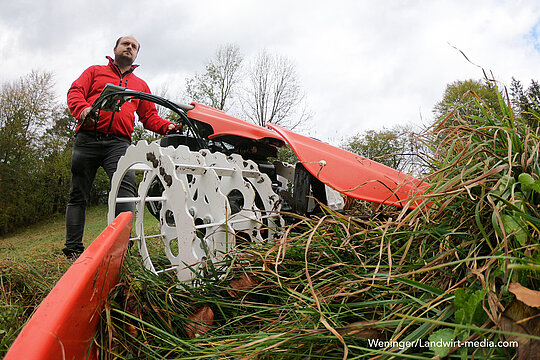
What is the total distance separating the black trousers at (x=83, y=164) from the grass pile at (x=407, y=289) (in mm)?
1918

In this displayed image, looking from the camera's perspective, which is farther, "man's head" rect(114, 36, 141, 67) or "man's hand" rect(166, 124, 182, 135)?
"man's head" rect(114, 36, 141, 67)

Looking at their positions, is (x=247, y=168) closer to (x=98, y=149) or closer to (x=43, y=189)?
(x=98, y=149)

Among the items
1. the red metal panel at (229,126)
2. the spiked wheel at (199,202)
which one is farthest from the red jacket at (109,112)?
the spiked wheel at (199,202)

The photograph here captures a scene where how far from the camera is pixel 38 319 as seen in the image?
0.80 meters

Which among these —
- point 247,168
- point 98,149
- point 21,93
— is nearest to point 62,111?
point 21,93

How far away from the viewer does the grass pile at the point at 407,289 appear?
2.49 ft

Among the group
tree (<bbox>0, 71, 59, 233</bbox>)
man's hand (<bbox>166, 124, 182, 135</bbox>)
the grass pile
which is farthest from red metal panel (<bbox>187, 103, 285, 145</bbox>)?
tree (<bbox>0, 71, 59, 233</bbox>)

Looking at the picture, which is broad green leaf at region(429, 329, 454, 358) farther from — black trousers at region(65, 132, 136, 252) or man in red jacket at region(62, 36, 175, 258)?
black trousers at region(65, 132, 136, 252)

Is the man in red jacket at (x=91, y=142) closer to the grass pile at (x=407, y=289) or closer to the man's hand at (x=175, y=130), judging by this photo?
the man's hand at (x=175, y=130)

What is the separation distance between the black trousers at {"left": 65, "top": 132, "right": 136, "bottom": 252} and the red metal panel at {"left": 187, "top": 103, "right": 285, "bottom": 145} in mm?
930

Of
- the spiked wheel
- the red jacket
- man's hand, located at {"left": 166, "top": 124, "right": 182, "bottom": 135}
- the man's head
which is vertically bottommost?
the spiked wheel

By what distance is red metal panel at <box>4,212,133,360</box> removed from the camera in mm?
760

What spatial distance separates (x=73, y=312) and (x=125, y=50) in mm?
3181

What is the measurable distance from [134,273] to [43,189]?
2515 centimetres
